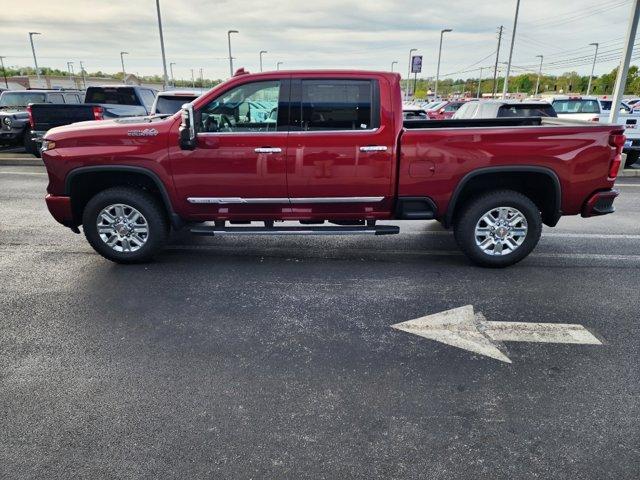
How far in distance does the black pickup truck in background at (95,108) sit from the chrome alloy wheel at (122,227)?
772 cm

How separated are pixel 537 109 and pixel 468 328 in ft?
30.1

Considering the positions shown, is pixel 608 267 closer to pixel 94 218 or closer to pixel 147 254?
pixel 147 254

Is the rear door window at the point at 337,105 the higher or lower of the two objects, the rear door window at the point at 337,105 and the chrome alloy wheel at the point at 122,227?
the higher

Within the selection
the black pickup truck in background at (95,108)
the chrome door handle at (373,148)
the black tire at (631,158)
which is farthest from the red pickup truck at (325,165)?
the black tire at (631,158)

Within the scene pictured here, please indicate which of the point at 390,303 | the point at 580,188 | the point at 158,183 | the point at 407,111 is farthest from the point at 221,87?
the point at 407,111

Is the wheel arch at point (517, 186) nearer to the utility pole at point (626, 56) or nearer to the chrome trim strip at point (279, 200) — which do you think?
the chrome trim strip at point (279, 200)

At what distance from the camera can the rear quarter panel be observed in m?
4.80

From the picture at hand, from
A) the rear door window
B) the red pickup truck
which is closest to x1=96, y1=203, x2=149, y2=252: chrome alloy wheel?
the red pickup truck

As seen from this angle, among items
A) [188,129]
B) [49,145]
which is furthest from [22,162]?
[188,129]

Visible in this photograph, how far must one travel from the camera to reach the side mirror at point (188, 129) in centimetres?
475

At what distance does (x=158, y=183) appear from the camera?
16.5 feet

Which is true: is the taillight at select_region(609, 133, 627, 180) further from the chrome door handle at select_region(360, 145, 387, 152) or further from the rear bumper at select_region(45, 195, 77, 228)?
the rear bumper at select_region(45, 195, 77, 228)

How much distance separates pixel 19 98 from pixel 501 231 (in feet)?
55.0

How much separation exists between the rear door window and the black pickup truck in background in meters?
8.77
